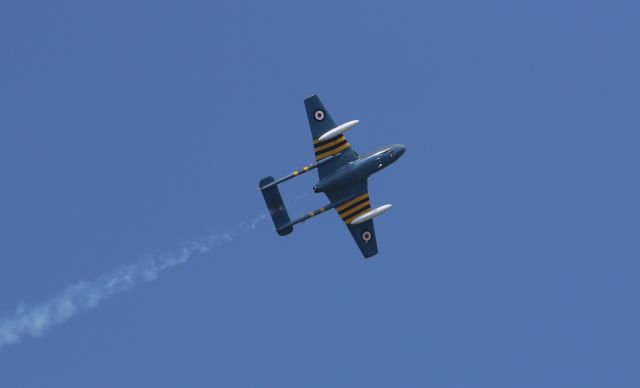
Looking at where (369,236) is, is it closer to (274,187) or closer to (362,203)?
(362,203)

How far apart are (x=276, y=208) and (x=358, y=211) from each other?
28.8 ft

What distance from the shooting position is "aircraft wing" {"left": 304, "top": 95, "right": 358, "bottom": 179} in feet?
393

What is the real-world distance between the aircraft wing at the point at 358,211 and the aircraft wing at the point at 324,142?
8.39 feet

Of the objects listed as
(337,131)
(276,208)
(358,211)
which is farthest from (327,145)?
(276,208)

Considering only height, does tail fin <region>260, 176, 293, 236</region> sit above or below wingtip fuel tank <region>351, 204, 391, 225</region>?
above

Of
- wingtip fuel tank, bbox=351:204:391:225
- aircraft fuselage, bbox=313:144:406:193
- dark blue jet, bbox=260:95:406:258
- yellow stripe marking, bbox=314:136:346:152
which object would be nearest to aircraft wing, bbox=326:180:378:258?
A: dark blue jet, bbox=260:95:406:258

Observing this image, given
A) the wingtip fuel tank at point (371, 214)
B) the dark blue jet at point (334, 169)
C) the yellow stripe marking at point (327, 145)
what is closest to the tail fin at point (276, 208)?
the dark blue jet at point (334, 169)

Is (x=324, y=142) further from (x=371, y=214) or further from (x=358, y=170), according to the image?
(x=371, y=214)

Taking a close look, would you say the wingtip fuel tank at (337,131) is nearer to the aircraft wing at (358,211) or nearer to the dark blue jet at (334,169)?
the dark blue jet at (334,169)

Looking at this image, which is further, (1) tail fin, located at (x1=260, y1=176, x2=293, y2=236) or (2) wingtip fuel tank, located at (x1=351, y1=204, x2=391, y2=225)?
(2) wingtip fuel tank, located at (x1=351, y1=204, x2=391, y2=225)

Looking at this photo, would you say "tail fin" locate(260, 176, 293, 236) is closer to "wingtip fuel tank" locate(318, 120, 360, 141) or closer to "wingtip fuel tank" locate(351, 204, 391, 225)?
"wingtip fuel tank" locate(318, 120, 360, 141)

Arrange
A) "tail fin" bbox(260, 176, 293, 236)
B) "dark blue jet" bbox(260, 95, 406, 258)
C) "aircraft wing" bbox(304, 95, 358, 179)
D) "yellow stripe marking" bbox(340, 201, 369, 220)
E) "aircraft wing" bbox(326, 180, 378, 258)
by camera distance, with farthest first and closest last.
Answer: "yellow stripe marking" bbox(340, 201, 369, 220), "aircraft wing" bbox(326, 180, 378, 258), "aircraft wing" bbox(304, 95, 358, 179), "dark blue jet" bbox(260, 95, 406, 258), "tail fin" bbox(260, 176, 293, 236)

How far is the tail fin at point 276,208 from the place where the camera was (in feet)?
388

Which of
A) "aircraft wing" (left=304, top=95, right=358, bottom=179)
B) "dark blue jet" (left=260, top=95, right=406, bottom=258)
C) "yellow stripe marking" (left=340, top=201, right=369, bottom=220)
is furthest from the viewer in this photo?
"yellow stripe marking" (left=340, top=201, right=369, bottom=220)
